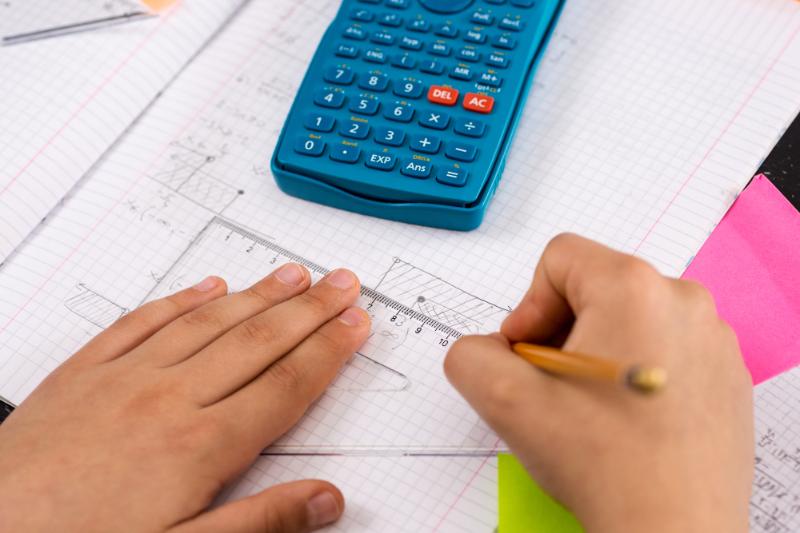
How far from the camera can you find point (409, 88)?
0.65 m

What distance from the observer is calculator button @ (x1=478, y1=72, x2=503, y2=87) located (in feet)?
2.13

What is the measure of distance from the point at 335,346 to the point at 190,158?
0.25m

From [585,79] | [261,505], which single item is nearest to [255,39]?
[585,79]

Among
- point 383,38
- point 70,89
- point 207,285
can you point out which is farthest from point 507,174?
point 70,89

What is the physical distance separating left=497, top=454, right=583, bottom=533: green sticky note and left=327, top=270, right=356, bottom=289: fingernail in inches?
7.1

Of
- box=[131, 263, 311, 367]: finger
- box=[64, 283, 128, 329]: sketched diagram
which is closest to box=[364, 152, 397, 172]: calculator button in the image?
box=[131, 263, 311, 367]: finger

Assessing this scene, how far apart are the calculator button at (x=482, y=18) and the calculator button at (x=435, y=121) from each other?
104 millimetres

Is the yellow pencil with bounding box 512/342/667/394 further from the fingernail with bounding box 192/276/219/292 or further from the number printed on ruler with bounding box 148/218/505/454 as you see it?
the fingernail with bounding box 192/276/219/292

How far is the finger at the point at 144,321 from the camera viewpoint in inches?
22.6

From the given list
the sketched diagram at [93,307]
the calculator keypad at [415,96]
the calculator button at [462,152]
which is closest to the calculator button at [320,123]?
the calculator keypad at [415,96]

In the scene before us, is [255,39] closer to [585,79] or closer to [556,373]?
[585,79]

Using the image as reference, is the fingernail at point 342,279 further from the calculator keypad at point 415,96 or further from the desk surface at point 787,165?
the desk surface at point 787,165

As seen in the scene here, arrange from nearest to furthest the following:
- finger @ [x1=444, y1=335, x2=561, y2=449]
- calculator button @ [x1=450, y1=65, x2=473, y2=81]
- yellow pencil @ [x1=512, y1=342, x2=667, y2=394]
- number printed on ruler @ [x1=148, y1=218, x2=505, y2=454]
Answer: yellow pencil @ [x1=512, y1=342, x2=667, y2=394], finger @ [x1=444, y1=335, x2=561, y2=449], number printed on ruler @ [x1=148, y1=218, x2=505, y2=454], calculator button @ [x1=450, y1=65, x2=473, y2=81]

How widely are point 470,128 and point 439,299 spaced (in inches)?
5.7
